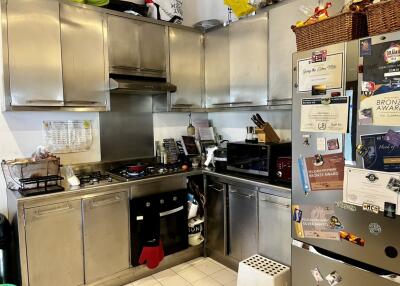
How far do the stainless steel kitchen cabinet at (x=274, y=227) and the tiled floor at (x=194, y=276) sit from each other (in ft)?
1.51

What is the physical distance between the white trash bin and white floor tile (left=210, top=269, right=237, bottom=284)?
Result: 0.35 meters

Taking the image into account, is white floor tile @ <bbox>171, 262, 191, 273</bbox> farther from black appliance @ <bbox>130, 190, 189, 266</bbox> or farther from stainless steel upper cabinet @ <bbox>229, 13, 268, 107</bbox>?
stainless steel upper cabinet @ <bbox>229, 13, 268, 107</bbox>

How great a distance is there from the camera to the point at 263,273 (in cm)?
221

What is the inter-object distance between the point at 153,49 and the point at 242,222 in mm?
1856

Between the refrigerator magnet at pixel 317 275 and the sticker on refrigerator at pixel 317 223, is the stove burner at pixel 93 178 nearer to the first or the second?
the sticker on refrigerator at pixel 317 223

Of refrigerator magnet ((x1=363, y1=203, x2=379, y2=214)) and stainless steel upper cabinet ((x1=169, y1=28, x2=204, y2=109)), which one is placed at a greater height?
stainless steel upper cabinet ((x1=169, y1=28, x2=204, y2=109))

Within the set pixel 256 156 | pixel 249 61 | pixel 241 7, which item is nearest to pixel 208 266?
pixel 256 156

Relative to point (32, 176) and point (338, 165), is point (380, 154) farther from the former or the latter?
point (32, 176)

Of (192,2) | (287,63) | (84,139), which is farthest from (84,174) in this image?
(192,2)

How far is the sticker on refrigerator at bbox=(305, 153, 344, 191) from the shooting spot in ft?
5.44

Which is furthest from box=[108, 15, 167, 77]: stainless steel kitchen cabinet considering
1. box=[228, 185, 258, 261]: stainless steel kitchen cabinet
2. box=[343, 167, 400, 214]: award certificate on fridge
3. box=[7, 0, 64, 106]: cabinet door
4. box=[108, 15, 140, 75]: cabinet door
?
box=[343, 167, 400, 214]: award certificate on fridge

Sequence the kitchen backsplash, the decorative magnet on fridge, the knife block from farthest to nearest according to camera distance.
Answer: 1. the kitchen backsplash
2. the decorative magnet on fridge
3. the knife block

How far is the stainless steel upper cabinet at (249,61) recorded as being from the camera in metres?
2.75

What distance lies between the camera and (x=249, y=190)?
2.60m
